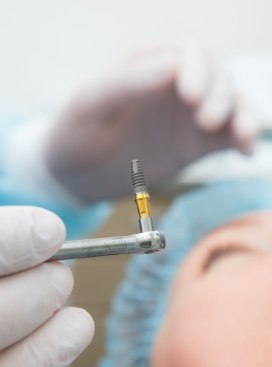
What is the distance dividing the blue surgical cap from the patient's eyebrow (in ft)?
0.35

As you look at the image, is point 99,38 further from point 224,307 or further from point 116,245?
point 116,245

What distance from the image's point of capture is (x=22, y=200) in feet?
3.85

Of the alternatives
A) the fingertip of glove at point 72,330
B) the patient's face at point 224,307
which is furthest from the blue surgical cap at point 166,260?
the fingertip of glove at point 72,330

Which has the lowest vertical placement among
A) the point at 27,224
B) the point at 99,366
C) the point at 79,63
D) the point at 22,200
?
the point at 99,366

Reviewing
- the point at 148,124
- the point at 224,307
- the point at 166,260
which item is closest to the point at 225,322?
Result: the point at 224,307

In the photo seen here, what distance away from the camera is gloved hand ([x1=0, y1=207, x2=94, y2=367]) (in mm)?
485

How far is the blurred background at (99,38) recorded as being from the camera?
1.70m

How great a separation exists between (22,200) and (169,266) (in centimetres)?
38

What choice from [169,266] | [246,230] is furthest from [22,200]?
[246,230]

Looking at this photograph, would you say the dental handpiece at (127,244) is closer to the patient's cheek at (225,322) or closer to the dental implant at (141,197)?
the dental implant at (141,197)

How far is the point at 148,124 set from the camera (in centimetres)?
114

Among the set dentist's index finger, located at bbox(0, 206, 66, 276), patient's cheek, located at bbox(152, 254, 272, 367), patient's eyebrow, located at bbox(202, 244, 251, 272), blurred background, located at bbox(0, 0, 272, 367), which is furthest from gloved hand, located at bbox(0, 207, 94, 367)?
blurred background, located at bbox(0, 0, 272, 367)

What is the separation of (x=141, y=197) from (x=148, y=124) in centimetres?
66

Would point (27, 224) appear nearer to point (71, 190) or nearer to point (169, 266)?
point (169, 266)
